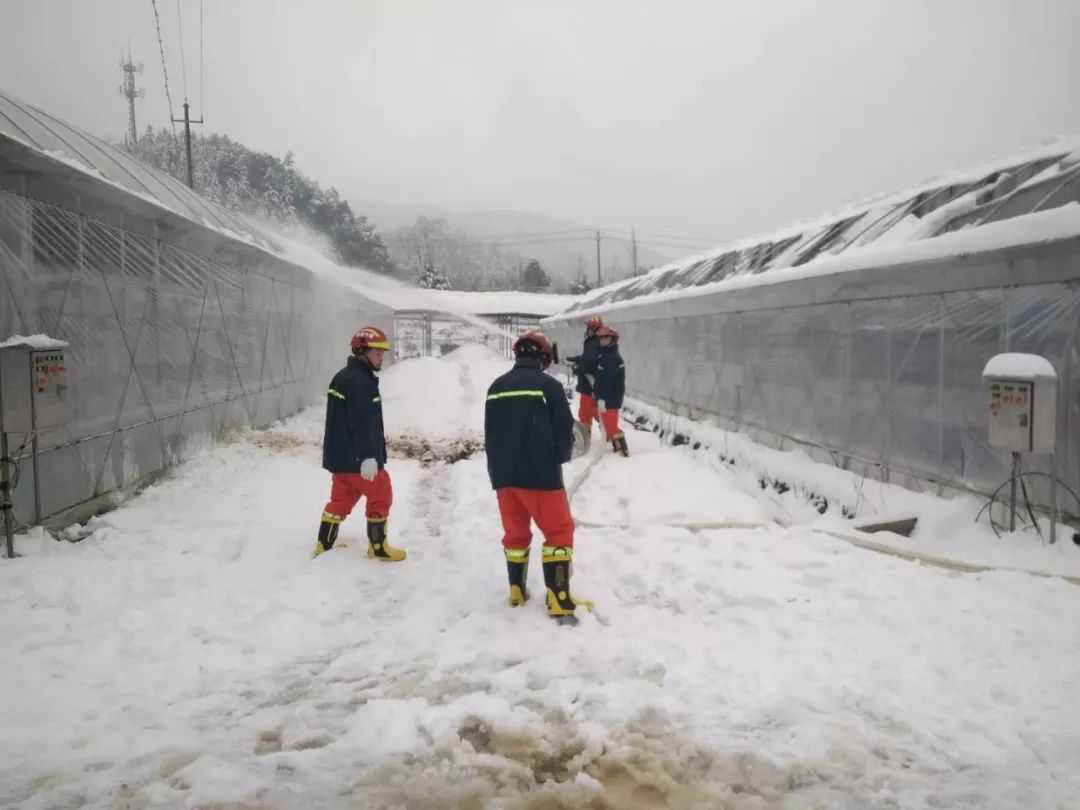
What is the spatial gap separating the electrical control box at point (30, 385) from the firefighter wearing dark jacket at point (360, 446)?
213 centimetres

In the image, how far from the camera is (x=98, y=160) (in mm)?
9734

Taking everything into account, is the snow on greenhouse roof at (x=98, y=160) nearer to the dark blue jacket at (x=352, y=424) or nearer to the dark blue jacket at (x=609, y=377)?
the dark blue jacket at (x=352, y=424)

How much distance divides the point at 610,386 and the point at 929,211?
174 inches

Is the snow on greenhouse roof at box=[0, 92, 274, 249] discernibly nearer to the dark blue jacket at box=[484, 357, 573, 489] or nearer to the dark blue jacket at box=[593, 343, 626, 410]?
the dark blue jacket at box=[484, 357, 573, 489]

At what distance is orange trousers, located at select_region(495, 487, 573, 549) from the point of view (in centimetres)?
435

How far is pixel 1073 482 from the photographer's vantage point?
5.30m

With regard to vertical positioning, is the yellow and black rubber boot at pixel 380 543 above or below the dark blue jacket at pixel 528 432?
below

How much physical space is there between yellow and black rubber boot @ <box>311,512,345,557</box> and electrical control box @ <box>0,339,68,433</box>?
7.36 feet

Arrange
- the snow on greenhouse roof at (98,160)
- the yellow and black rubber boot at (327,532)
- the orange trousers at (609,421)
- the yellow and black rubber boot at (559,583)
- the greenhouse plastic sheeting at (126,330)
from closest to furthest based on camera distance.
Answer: the yellow and black rubber boot at (559,583)
the yellow and black rubber boot at (327,532)
the greenhouse plastic sheeting at (126,330)
the snow on greenhouse roof at (98,160)
the orange trousers at (609,421)

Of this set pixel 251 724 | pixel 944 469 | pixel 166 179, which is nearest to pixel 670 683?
pixel 251 724

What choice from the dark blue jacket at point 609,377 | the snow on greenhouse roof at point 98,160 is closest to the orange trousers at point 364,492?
the snow on greenhouse roof at point 98,160

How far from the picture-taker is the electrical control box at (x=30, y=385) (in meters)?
4.99

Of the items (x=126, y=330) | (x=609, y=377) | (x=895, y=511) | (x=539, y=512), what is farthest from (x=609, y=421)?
(x=126, y=330)

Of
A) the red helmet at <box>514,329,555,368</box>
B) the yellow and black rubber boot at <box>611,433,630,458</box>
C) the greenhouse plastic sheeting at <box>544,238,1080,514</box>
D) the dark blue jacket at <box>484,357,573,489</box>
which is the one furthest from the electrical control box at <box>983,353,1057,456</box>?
the yellow and black rubber boot at <box>611,433,630,458</box>
